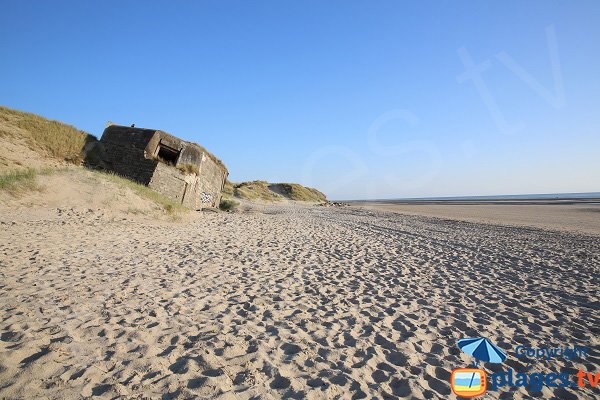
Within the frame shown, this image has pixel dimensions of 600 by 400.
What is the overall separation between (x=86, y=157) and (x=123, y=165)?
2.54 m

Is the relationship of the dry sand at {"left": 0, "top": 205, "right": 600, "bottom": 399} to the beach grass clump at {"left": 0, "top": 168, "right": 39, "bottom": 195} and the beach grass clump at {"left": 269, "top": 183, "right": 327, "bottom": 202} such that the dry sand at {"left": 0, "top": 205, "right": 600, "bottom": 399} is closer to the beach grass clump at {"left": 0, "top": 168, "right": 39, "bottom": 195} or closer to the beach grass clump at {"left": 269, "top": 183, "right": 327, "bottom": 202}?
the beach grass clump at {"left": 0, "top": 168, "right": 39, "bottom": 195}

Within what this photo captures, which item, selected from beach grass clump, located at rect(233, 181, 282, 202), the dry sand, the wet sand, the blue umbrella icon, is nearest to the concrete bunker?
the dry sand

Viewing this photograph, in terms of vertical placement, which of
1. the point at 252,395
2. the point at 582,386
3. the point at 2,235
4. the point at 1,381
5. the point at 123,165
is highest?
the point at 123,165

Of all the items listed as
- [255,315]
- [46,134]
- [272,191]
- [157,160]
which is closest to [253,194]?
[272,191]

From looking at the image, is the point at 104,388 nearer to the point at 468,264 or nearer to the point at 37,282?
the point at 37,282

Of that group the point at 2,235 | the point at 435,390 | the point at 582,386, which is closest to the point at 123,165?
the point at 2,235

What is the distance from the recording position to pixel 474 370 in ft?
11.6

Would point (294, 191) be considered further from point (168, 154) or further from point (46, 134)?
point (46, 134)

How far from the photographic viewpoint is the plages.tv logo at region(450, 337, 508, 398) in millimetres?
3191

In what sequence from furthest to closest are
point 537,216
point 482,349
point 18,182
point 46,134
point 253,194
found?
point 253,194 < point 537,216 < point 46,134 < point 18,182 < point 482,349

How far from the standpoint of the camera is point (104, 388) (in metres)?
2.79

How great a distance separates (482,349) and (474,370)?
543 millimetres

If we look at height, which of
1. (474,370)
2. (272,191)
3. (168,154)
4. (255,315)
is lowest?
(474,370)

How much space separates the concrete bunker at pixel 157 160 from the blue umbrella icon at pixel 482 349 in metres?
14.0
